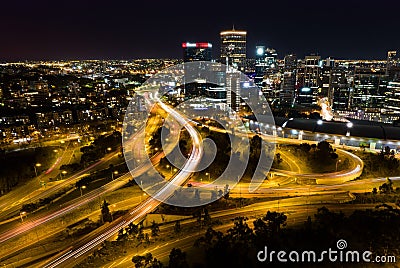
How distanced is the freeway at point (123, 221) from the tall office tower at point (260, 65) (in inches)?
804

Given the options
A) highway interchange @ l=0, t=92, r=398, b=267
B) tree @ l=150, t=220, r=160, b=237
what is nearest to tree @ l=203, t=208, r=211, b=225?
highway interchange @ l=0, t=92, r=398, b=267

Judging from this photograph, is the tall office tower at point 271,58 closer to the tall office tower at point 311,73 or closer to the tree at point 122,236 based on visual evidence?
the tall office tower at point 311,73

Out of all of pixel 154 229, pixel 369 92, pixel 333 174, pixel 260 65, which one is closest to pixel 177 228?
pixel 154 229

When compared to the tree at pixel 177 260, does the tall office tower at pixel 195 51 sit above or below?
above

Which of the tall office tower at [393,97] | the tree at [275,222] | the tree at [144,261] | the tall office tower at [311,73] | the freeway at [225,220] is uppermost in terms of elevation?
the tall office tower at [311,73]

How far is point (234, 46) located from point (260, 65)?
15.8 ft

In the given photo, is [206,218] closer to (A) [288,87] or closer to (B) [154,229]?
(B) [154,229]

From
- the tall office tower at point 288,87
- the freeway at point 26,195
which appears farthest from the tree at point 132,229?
the tall office tower at point 288,87

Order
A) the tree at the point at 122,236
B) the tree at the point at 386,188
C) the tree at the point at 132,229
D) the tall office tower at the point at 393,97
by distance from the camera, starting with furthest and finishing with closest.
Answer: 1. the tall office tower at the point at 393,97
2. the tree at the point at 386,188
3. the tree at the point at 132,229
4. the tree at the point at 122,236

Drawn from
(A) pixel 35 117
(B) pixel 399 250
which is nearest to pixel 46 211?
(B) pixel 399 250

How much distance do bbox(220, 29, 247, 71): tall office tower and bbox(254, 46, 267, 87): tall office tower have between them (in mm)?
1857

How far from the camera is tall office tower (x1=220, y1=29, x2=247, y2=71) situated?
33375 millimetres

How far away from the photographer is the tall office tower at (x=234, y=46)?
33375 millimetres

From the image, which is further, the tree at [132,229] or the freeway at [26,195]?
the freeway at [26,195]
